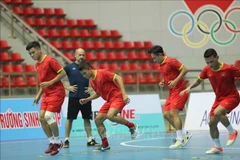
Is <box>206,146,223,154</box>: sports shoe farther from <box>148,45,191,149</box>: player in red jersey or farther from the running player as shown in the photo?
the running player

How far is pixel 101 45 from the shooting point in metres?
23.7

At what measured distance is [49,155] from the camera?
9.79 metres

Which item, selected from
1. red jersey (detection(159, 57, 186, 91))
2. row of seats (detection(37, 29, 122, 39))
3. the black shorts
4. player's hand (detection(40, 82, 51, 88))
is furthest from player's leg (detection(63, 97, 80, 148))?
row of seats (detection(37, 29, 122, 39))

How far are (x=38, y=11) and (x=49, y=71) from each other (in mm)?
14406

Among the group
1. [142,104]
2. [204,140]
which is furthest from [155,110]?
[204,140]

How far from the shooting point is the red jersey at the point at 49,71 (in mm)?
9953

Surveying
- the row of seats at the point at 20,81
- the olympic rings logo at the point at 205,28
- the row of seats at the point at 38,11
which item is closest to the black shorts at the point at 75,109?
the row of seats at the point at 20,81

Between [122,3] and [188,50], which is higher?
[122,3]

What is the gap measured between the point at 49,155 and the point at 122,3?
15892 mm

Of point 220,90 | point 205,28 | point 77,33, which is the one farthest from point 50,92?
point 205,28

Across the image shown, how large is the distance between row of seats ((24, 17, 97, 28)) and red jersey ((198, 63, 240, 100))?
49.9 feet

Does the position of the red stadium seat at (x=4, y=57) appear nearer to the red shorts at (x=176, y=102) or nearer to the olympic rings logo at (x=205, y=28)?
the olympic rings logo at (x=205, y=28)

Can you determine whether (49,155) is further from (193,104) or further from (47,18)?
(47,18)

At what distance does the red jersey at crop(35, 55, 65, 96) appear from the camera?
995cm
